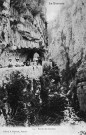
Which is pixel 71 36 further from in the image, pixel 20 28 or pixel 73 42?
pixel 20 28

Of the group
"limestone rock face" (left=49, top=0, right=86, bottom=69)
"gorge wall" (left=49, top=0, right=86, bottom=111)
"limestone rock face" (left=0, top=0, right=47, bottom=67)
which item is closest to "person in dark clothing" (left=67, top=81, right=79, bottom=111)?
"gorge wall" (left=49, top=0, right=86, bottom=111)

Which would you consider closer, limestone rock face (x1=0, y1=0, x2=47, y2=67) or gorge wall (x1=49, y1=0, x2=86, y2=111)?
limestone rock face (x1=0, y1=0, x2=47, y2=67)

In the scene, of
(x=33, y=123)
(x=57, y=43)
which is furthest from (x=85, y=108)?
(x=57, y=43)

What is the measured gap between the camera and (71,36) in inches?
663

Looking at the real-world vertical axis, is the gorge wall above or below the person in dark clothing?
above

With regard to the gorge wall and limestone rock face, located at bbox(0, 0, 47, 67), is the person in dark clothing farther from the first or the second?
limestone rock face, located at bbox(0, 0, 47, 67)

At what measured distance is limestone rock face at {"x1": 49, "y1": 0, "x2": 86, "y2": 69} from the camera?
15.1 meters

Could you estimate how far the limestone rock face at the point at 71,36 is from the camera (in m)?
15.1

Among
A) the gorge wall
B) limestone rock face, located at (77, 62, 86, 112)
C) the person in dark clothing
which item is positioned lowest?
the person in dark clothing

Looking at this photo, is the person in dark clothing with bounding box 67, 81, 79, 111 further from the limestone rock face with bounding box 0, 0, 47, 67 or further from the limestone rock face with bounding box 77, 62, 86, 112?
the limestone rock face with bounding box 0, 0, 47, 67

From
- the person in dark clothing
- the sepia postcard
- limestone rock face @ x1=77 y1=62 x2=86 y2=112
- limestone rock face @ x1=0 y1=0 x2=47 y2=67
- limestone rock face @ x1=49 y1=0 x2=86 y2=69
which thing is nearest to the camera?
the sepia postcard

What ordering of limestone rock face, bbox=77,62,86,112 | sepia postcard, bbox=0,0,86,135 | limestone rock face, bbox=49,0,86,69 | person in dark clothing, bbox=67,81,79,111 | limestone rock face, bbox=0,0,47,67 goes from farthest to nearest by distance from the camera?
limestone rock face, bbox=49,0,86,69, person in dark clothing, bbox=67,81,79,111, limestone rock face, bbox=0,0,47,67, limestone rock face, bbox=77,62,86,112, sepia postcard, bbox=0,0,86,135

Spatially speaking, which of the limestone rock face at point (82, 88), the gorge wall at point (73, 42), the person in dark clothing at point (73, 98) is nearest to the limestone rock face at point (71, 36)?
the gorge wall at point (73, 42)

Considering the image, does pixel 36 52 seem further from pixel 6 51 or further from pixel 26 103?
pixel 26 103
